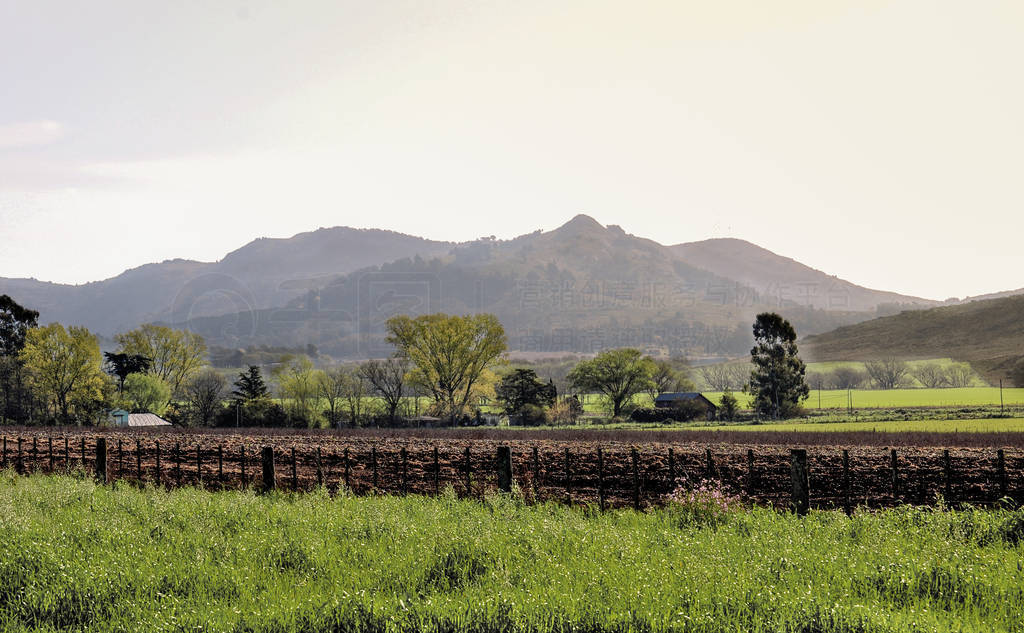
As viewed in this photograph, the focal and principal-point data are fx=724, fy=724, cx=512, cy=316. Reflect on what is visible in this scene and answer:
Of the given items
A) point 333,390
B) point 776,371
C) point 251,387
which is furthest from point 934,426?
point 251,387

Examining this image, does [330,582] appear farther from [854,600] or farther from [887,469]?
[887,469]

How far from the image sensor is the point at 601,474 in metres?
16.3

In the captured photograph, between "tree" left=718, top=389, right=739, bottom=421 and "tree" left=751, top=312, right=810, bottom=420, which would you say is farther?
"tree" left=718, top=389, right=739, bottom=421

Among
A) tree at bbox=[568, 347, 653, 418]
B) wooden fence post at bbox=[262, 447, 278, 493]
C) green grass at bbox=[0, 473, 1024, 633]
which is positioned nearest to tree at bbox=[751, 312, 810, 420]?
tree at bbox=[568, 347, 653, 418]

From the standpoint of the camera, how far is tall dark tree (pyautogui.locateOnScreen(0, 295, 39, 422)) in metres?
75.2

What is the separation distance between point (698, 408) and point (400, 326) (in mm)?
36209

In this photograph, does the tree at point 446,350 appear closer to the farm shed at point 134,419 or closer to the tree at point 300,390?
the tree at point 300,390

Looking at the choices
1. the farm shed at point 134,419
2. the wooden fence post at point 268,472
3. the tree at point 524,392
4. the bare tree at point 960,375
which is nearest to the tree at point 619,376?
the tree at point 524,392

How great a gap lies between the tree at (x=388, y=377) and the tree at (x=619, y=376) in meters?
23.4

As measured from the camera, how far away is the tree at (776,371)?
78.6 metres

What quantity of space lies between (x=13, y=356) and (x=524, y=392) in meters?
56.3

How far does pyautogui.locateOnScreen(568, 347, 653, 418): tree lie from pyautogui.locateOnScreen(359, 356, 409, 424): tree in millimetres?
23408

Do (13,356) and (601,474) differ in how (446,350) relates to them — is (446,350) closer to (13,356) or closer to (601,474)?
(13,356)

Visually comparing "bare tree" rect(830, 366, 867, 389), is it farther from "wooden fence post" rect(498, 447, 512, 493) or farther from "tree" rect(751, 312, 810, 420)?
"wooden fence post" rect(498, 447, 512, 493)
